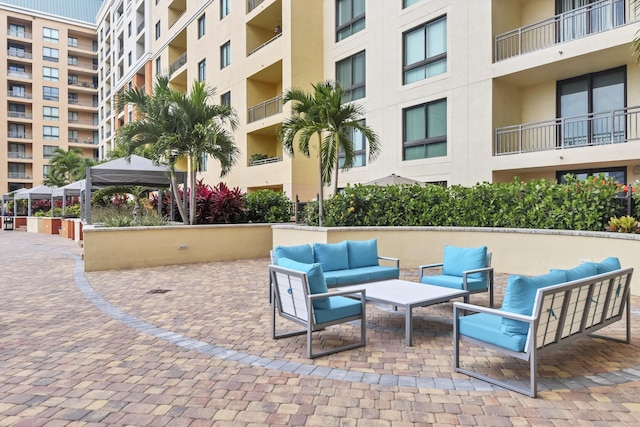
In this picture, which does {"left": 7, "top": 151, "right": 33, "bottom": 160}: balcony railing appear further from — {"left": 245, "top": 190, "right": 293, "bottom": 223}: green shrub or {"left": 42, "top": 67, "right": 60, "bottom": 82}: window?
{"left": 245, "top": 190, "right": 293, "bottom": 223}: green shrub

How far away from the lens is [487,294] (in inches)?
317

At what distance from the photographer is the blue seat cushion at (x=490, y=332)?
3.97 meters

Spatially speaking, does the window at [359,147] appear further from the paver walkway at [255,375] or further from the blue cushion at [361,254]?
the paver walkway at [255,375]

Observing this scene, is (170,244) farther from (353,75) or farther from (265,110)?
(265,110)

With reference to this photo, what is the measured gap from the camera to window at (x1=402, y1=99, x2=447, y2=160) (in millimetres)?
14820

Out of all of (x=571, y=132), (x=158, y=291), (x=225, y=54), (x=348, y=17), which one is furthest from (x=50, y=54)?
(x=571, y=132)

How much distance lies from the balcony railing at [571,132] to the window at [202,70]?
18569 mm

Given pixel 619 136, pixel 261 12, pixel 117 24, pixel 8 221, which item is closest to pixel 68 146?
pixel 117 24

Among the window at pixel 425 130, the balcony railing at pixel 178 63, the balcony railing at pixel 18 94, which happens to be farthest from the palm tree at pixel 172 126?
the balcony railing at pixel 18 94

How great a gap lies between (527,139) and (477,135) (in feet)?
5.29

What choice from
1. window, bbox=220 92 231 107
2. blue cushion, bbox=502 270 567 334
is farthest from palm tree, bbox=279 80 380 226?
window, bbox=220 92 231 107

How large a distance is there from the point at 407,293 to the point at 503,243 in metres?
5.33

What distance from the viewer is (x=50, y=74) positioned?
52.1m

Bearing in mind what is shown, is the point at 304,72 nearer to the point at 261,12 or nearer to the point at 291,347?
the point at 261,12
